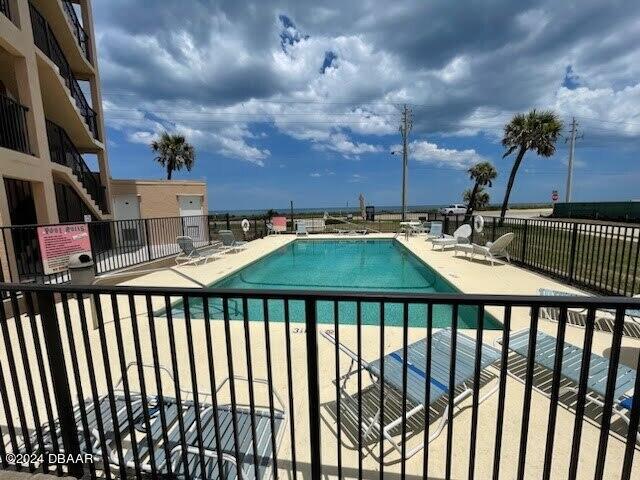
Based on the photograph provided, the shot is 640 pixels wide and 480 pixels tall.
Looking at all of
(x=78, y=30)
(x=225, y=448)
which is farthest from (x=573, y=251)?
(x=78, y=30)

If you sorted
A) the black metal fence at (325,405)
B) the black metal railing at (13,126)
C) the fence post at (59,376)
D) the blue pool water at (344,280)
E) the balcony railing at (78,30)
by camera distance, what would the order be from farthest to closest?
the balcony railing at (78,30)
the black metal railing at (13,126)
the blue pool water at (344,280)
the fence post at (59,376)
the black metal fence at (325,405)

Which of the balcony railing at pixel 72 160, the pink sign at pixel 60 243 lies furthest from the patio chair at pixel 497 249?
the balcony railing at pixel 72 160

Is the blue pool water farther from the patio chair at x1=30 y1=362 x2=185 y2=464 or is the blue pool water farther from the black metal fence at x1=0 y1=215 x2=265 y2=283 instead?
the black metal fence at x1=0 y1=215 x2=265 y2=283

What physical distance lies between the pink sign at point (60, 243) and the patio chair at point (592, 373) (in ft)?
22.2

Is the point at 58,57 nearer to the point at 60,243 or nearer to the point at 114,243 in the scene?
the point at 114,243

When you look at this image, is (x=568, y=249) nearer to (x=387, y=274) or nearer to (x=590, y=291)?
(x=590, y=291)

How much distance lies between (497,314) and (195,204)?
1462 cm

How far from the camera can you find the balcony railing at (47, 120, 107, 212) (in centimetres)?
885

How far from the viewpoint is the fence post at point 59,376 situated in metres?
1.62

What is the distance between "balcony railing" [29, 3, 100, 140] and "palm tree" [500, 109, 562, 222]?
2204cm

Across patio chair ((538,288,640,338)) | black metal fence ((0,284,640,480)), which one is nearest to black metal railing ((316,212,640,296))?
patio chair ((538,288,640,338))

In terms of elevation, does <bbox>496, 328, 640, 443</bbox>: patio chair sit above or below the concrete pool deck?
above

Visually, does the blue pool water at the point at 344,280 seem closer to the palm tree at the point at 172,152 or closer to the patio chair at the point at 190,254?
the patio chair at the point at 190,254

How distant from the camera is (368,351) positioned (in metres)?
3.44
